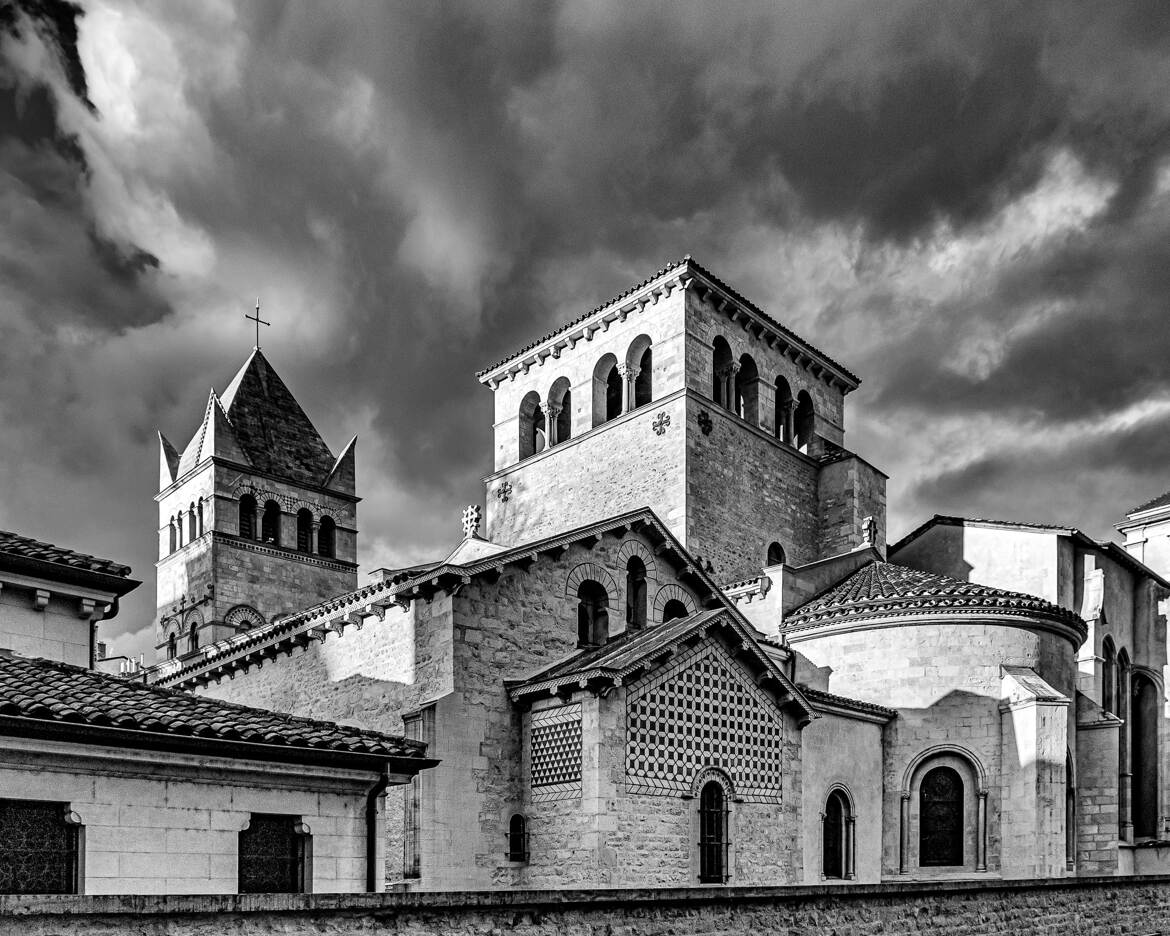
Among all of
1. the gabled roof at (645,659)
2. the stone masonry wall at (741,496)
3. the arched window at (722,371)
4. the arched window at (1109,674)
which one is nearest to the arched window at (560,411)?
the arched window at (722,371)

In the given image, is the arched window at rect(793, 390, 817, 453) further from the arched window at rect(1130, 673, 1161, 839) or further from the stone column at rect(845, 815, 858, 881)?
the stone column at rect(845, 815, 858, 881)

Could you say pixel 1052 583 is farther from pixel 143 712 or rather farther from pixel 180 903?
pixel 180 903

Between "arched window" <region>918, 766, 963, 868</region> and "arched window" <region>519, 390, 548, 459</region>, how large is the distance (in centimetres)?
1731

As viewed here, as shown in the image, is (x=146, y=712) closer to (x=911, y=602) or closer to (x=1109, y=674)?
(x=911, y=602)

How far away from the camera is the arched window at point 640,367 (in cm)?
3403

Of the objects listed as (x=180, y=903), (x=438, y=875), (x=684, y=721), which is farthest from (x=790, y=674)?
(x=180, y=903)

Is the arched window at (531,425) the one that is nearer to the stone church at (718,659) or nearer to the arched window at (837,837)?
the stone church at (718,659)

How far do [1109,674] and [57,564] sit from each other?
25.9m

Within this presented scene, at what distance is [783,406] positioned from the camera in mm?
36250

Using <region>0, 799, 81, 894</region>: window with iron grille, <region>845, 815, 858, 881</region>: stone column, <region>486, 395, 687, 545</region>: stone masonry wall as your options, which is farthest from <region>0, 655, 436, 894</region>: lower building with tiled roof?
<region>486, 395, 687, 545</region>: stone masonry wall

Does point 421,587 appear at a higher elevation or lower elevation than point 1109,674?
higher

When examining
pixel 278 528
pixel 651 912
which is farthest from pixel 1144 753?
pixel 278 528

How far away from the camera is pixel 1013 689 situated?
23.2m

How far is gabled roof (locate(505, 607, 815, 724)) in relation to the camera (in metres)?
18.1
